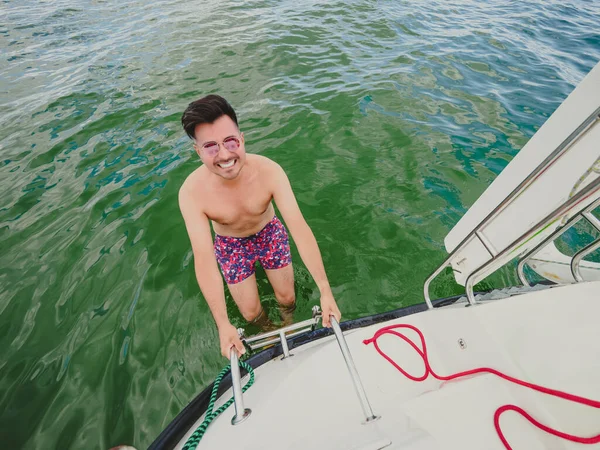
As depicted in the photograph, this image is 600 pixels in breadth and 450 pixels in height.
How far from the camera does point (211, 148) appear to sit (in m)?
2.21

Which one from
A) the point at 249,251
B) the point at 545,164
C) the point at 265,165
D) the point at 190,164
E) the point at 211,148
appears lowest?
the point at 190,164

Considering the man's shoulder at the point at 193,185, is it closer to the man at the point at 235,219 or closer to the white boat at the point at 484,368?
the man at the point at 235,219

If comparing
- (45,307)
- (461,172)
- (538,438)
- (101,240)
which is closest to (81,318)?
(45,307)

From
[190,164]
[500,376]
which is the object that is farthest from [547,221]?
[190,164]

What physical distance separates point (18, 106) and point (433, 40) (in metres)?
10.7

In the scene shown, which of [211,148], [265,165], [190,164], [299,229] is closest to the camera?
[211,148]

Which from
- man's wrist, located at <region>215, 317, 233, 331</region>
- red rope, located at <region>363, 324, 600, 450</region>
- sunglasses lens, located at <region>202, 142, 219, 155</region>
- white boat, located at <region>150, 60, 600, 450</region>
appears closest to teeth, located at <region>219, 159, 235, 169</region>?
sunglasses lens, located at <region>202, 142, 219, 155</region>

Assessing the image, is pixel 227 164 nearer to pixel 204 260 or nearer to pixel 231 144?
pixel 231 144

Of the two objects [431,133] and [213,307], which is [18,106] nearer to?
[213,307]

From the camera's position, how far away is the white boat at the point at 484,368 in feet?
3.78

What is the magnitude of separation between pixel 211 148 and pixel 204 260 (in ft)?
2.98

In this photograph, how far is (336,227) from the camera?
13.7 feet

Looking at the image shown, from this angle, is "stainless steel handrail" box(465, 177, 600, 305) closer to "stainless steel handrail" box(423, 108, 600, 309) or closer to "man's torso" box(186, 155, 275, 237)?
"stainless steel handrail" box(423, 108, 600, 309)

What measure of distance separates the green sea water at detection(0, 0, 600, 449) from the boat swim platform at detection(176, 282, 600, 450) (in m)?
1.62
